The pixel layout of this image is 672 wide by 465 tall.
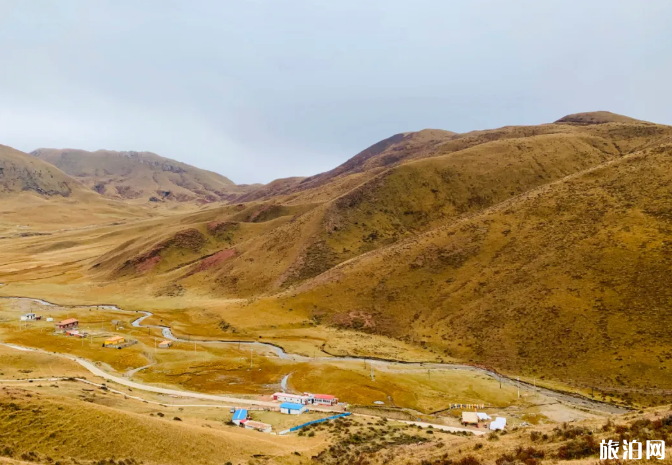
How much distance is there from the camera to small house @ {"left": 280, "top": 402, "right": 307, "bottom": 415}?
182 feet

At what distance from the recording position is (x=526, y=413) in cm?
5684

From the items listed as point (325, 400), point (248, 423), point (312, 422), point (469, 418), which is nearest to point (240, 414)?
point (248, 423)

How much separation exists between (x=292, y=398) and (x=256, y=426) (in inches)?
463

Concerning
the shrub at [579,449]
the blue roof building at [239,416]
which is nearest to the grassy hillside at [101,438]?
the blue roof building at [239,416]

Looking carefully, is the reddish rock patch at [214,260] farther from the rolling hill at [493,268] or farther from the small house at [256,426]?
the small house at [256,426]

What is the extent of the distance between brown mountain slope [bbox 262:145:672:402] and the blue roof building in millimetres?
49645

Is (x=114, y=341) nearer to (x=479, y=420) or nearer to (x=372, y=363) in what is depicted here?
(x=372, y=363)

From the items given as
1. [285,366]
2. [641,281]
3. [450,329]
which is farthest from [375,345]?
[641,281]

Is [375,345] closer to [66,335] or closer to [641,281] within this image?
[641,281]

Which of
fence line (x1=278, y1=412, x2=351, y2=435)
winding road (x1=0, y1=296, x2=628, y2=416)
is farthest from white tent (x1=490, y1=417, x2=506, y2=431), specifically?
fence line (x1=278, y1=412, x2=351, y2=435)

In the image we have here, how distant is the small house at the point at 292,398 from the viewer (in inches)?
2343

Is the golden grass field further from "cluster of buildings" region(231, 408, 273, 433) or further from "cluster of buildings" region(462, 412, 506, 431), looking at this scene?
"cluster of buildings" region(231, 408, 273, 433)

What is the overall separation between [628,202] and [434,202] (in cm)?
7650

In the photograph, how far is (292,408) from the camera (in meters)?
56.1
